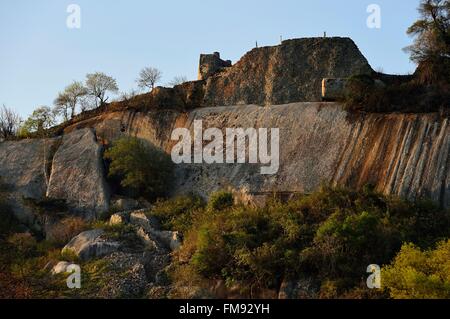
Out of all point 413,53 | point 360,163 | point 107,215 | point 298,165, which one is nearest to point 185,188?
point 107,215

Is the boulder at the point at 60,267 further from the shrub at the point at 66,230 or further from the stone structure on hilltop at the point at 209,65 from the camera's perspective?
the stone structure on hilltop at the point at 209,65

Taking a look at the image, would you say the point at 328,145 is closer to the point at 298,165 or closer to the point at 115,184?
the point at 298,165

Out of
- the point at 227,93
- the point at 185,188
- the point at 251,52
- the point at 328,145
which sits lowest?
the point at 185,188

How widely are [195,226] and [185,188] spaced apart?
562cm

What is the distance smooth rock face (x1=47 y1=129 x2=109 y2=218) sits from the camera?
28359 millimetres

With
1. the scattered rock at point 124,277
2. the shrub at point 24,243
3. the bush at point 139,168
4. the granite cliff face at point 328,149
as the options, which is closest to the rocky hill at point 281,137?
the granite cliff face at point 328,149

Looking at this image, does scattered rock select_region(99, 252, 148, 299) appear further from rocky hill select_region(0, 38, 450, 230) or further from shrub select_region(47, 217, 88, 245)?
rocky hill select_region(0, 38, 450, 230)

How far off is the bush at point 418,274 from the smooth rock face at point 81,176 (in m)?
14.7

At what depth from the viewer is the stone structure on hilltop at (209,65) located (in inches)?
1342

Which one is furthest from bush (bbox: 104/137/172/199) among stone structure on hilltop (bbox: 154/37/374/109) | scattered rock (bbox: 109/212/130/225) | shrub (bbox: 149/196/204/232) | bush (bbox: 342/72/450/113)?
bush (bbox: 342/72/450/113)

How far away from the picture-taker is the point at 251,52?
31.8 metres

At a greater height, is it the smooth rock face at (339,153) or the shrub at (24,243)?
the smooth rock face at (339,153)

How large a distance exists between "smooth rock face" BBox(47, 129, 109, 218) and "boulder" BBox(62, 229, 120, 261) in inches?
157

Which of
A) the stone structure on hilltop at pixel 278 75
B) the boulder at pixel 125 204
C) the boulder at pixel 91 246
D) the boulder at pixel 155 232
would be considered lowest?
the boulder at pixel 91 246
